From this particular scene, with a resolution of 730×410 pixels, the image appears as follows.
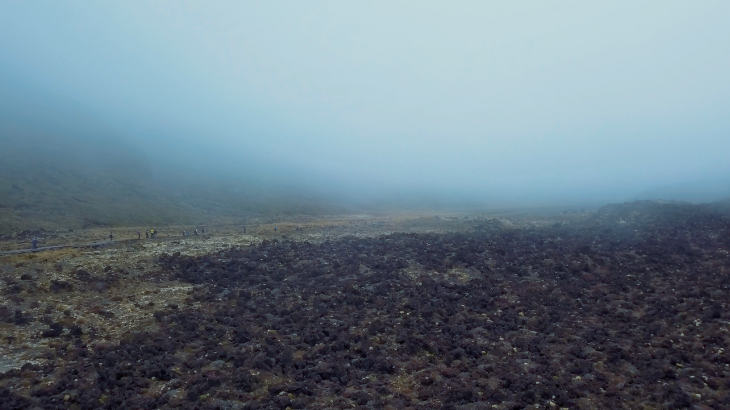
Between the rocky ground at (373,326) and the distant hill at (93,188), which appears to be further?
the distant hill at (93,188)

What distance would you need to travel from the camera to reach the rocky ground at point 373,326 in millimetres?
19125

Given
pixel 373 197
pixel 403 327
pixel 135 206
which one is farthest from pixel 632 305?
pixel 373 197

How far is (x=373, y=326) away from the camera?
90.0 feet

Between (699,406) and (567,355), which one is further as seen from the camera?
(567,355)

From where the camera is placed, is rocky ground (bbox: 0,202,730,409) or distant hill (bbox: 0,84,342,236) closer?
rocky ground (bbox: 0,202,730,409)

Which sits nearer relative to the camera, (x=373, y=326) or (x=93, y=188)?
(x=373, y=326)

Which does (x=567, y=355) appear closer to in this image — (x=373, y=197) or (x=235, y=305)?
(x=235, y=305)

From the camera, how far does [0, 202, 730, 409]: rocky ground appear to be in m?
19.1

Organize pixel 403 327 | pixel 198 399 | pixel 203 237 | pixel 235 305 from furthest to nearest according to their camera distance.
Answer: pixel 203 237 < pixel 235 305 < pixel 403 327 < pixel 198 399

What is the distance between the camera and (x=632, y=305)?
98.0 feet

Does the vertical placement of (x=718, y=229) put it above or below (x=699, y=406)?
above

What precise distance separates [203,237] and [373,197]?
375 ft

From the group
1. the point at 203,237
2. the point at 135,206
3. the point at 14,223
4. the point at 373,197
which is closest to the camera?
the point at 203,237

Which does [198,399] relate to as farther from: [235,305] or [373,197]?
[373,197]
